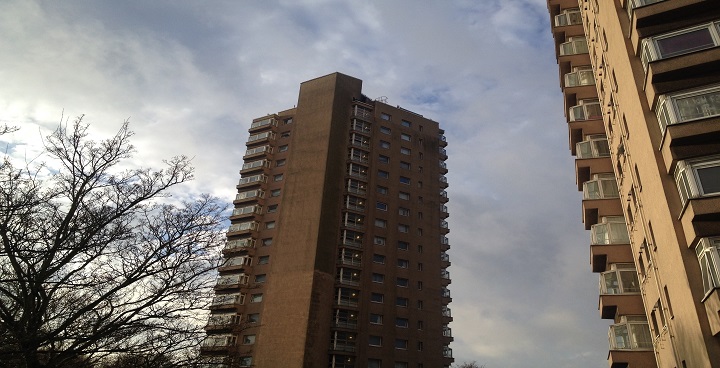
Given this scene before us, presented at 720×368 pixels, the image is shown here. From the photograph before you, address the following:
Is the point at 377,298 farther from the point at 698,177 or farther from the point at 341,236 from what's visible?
the point at 698,177

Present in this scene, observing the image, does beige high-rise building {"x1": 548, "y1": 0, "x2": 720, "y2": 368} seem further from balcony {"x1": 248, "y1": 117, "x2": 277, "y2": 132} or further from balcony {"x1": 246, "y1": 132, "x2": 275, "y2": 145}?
balcony {"x1": 248, "y1": 117, "x2": 277, "y2": 132}

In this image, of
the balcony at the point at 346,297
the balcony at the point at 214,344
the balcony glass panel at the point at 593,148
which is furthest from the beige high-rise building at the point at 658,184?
the balcony at the point at 346,297

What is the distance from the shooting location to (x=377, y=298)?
173ft

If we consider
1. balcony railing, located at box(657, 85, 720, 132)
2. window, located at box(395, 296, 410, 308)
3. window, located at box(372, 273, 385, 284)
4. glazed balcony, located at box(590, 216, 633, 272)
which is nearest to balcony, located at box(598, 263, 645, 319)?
glazed balcony, located at box(590, 216, 633, 272)

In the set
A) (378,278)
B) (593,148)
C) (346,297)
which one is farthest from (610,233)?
(378,278)

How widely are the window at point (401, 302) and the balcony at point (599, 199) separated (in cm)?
3093

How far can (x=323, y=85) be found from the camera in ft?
208

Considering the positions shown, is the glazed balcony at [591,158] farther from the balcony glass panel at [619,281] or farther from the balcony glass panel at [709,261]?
the balcony glass panel at [709,261]

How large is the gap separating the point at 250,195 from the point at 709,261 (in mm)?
53560

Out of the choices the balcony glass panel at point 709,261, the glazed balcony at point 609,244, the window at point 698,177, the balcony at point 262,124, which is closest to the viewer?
the balcony glass panel at point 709,261

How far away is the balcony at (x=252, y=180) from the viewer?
204 ft

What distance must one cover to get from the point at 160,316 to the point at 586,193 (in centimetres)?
2060

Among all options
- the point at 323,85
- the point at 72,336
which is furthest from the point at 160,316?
the point at 323,85

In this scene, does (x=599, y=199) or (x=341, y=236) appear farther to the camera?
(x=341, y=236)
